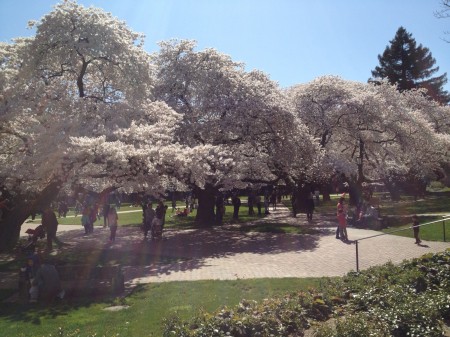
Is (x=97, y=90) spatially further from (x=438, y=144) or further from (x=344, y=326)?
(x=438, y=144)

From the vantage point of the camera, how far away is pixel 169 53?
2525 centimetres

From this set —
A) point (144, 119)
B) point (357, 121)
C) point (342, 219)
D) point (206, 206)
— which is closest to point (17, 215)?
point (144, 119)

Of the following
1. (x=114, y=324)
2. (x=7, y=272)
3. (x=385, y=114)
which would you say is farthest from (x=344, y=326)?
(x=385, y=114)

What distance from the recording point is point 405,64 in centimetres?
5619

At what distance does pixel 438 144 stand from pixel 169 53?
24232 mm

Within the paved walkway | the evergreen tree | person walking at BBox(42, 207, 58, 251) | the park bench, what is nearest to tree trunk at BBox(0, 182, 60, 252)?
person walking at BBox(42, 207, 58, 251)

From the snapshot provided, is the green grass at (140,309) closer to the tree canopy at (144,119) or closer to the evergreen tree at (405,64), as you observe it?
the tree canopy at (144,119)

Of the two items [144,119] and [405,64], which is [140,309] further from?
[405,64]

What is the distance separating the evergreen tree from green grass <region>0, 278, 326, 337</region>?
5181 centimetres

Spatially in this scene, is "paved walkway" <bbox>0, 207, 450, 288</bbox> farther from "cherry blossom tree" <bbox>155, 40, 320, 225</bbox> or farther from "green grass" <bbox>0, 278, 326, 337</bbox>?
"cherry blossom tree" <bbox>155, 40, 320, 225</bbox>

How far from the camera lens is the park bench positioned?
33.9 ft

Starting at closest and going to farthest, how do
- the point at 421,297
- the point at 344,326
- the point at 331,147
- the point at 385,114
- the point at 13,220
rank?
the point at 344,326
the point at 421,297
the point at 13,220
the point at 385,114
the point at 331,147

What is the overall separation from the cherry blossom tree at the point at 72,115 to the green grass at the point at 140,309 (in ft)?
17.9

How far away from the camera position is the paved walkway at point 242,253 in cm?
1219
